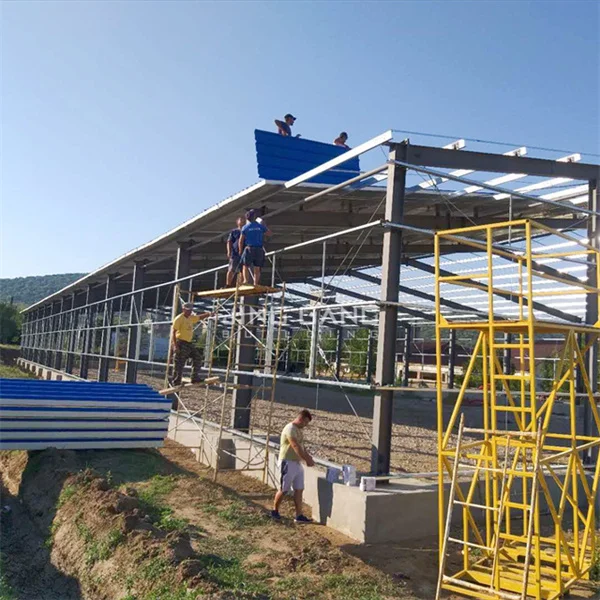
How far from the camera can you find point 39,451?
35.6ft

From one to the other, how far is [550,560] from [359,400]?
17.2 m

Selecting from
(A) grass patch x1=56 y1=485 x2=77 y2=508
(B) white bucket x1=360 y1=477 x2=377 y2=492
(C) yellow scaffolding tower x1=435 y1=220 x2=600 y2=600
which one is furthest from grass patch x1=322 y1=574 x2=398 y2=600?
(A) grass patch x1=56 y1=485 x2=77 y2=508

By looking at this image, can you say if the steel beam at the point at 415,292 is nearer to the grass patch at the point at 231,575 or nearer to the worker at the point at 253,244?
the worker at the point at 253,244

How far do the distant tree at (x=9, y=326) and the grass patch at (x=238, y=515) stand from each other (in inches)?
2644

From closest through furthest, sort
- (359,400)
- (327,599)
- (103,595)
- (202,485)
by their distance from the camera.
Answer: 1. (327,599)
2. (103,595)
3. (202,485)
4. (359,400)

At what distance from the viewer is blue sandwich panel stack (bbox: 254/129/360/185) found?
11.2m

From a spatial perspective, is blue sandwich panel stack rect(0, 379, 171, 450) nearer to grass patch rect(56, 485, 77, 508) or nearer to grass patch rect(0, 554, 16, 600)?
grass patch rect(56, 485, 77, 508)

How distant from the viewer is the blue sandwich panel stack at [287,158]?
11164mm

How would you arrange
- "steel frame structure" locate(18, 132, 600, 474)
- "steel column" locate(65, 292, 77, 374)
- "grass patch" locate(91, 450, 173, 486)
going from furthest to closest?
"steel column" locate(65, 292, 77, 374), "grass patch" locate(91, 450, 173, 486), "steel frame structure" locate(18, 132, 600, 474)

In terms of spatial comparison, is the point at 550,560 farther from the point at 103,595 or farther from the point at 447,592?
the point at 103,595

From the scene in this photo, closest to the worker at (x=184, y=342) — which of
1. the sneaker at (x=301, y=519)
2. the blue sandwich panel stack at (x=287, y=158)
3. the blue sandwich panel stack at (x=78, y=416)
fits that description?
the blue sandwich panel stack at (x=78, y=416)

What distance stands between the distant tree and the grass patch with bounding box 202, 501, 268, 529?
67154mm

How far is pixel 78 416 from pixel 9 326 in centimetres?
6541

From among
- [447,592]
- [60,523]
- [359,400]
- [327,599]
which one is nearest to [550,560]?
[447,592]
